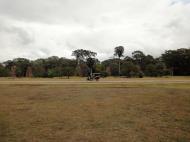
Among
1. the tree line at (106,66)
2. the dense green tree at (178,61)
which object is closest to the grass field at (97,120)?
the tree line at (106,66)

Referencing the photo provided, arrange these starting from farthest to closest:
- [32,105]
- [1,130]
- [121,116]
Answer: [32,105] < [121,116] < [1,130]

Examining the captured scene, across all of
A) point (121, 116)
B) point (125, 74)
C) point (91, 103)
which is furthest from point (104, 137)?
point (125, 74)

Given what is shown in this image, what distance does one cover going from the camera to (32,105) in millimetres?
17344

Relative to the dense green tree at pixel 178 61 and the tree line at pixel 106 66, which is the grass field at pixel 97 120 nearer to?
the tree line at pixel 106 66

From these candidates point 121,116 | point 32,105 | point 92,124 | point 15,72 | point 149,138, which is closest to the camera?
point 149,138

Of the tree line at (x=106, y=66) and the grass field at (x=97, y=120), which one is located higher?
the tree line at (x=106, y=66)

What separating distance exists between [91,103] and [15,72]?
2715 inches

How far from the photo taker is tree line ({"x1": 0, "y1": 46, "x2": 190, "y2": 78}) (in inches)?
2889

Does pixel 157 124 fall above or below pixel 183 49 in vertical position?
below

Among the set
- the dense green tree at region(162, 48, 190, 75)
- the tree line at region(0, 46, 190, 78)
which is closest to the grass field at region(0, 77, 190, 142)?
the tree line at region(0, 46, 190, 78)

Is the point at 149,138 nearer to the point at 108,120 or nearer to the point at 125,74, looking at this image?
the point at 108,120

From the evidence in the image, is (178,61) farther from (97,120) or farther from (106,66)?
(97,120)

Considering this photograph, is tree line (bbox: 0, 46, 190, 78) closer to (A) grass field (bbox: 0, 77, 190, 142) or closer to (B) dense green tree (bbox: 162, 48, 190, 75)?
(B) dense green tree (bbox: 162, 48, 190, 75)

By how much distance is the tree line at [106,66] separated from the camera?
73.4 m
